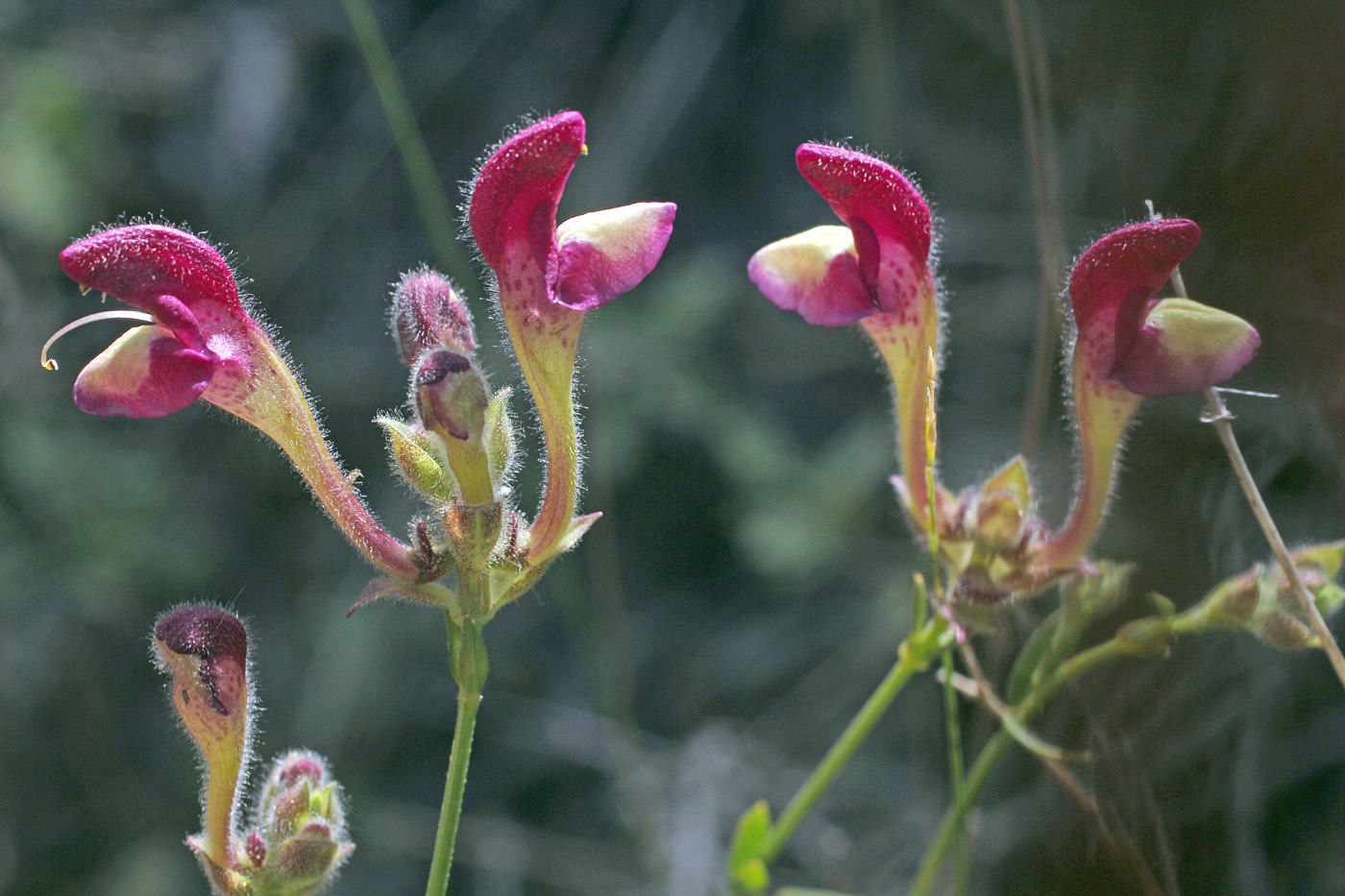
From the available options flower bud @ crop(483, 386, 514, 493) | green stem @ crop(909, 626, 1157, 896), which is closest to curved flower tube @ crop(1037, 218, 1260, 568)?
green stem @ crop(909, 626, 1157, 896)

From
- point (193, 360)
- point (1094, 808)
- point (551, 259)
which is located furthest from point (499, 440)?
point (1094, 808)

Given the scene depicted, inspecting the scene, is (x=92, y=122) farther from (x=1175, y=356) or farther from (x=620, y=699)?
(x=1175, y=356)

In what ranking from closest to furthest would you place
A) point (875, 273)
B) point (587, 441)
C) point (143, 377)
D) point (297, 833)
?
1. point (143, 377)
2. point (297, 833)
3. point (875, 273)
4. point (587, 441)

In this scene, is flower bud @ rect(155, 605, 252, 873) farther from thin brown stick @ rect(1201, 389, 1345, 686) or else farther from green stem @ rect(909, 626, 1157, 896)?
thin brown stick @ rect(1201, 389, 1345, 686)

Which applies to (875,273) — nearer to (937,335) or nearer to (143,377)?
(937,335)

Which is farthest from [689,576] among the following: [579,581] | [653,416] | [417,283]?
[417,283]

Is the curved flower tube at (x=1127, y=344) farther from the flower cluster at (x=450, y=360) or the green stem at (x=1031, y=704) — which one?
the flower cluster at (x=450, y=360)
